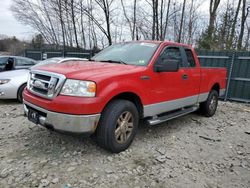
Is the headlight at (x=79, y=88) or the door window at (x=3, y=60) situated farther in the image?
the door window at (x=3, y=60)

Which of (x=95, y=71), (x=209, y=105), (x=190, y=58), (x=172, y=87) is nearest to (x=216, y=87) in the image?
(x=209, y=105)

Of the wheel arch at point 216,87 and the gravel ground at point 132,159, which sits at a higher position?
the wheel arch at point 216,87

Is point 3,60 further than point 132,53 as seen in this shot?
Yes

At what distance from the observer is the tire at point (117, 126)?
122 inches

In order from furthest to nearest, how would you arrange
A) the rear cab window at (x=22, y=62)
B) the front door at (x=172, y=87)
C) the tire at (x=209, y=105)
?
1. the rear cab window at (x=22, y=62)
2. the tire at (x=209, y=105)
3. the front door at (x=172, y=87)

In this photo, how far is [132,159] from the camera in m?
3.29

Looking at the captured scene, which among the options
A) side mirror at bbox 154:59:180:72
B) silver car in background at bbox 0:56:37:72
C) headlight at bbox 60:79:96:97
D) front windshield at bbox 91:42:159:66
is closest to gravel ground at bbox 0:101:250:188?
headlight at bbox 60:79:96:97

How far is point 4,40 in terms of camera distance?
148 ft

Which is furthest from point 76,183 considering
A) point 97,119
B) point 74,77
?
point 74,77

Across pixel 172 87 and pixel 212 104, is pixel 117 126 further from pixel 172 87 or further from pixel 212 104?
pixel 212 104

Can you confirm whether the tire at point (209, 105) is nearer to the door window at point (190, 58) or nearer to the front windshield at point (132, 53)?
the door window at point (190, 58)

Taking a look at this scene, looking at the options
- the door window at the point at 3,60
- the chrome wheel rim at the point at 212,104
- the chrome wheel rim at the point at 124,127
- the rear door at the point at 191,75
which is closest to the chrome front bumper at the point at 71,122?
the chrome wheel rim at the point at 124,127

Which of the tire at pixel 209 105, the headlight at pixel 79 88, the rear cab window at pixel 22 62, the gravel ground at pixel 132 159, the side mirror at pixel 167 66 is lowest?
the gravel ground at pixel 132 159

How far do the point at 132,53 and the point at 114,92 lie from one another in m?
1.26
